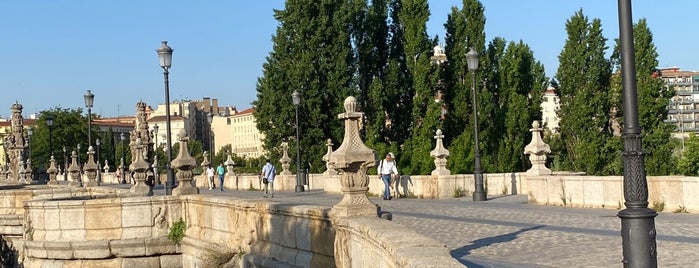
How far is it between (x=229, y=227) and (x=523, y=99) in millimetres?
37856

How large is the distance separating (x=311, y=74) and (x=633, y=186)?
47.4 m

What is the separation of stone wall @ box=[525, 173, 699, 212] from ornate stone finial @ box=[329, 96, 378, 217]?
8.40 m

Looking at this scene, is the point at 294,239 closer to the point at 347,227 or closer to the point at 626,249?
the point at 347,227

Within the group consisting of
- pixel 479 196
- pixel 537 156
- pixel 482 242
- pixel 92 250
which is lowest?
pixel 92 250

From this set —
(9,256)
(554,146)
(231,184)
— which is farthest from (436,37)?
(9,256)

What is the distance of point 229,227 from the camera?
16.7 metres

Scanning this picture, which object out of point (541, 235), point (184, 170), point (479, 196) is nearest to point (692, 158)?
point (479, 196)

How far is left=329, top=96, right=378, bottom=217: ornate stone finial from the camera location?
460 inches

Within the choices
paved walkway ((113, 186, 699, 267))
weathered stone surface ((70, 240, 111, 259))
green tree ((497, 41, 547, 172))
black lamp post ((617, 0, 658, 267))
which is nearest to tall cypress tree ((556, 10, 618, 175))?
green tree ((497, 41, 547, 172))

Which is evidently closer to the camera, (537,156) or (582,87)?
(537,156)

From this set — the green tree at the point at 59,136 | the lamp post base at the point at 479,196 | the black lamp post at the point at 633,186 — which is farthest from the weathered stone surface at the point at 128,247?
the green tree at the point at 59,136

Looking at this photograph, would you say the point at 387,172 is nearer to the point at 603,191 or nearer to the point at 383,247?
the point at 603,191

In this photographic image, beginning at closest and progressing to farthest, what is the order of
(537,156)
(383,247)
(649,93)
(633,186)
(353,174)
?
(633,186), (383,247), (353,174), (537,156), (649,93)

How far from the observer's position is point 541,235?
14438 millimetres
